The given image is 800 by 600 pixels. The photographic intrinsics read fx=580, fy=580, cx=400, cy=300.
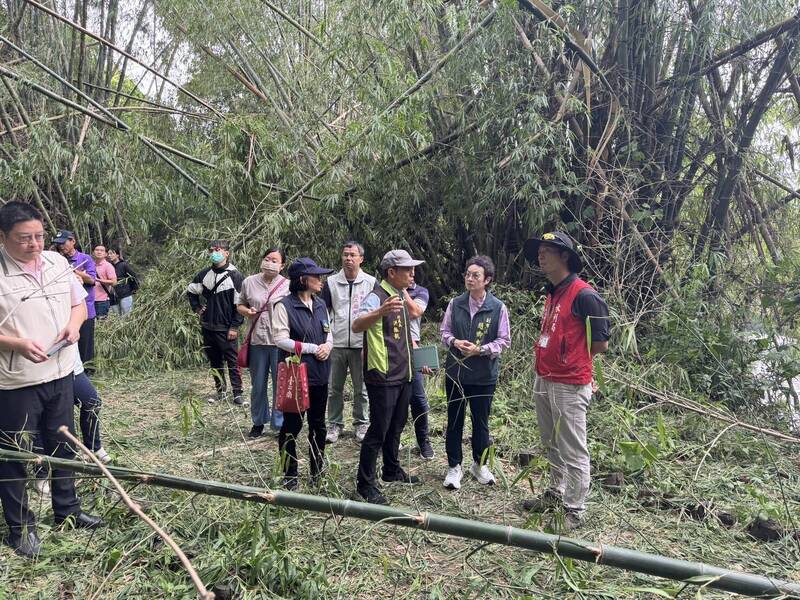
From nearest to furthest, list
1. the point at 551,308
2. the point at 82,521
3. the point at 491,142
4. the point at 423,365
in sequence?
the point at 82,521
the point at 551,308
the point at 423,365
the point at 491,142

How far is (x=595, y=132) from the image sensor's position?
5.34m

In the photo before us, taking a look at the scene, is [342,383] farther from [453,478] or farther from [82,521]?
[82,521]

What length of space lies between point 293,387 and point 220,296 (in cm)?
197

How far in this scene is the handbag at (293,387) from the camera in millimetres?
2883

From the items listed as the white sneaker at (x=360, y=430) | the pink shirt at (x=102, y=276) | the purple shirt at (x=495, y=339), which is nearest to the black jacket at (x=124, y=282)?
the pink shirt at (x=102, y=276)

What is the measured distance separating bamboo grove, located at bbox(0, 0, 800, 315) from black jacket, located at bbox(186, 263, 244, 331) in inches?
64.8

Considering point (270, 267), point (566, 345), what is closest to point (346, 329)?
point (270, 267)

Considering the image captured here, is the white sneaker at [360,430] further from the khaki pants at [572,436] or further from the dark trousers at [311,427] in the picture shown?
the khaki pants at [572,436]

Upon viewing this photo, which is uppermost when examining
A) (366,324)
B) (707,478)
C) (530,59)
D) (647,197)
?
(530,59)

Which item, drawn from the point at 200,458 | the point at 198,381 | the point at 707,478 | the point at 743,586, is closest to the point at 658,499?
the point at 707,478

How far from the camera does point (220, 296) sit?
181 inches

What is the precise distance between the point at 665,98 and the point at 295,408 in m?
4.24

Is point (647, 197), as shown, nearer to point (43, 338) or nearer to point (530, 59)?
point (530, 59)

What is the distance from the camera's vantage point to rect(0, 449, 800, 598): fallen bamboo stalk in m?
1.61
